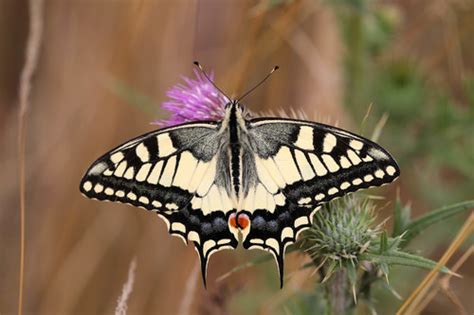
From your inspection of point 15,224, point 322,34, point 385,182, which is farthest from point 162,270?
point 385,182

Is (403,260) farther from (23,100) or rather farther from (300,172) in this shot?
(23,100)

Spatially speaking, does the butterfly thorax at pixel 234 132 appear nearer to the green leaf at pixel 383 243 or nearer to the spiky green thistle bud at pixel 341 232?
the spiky green thistle bud at pixel 341 232

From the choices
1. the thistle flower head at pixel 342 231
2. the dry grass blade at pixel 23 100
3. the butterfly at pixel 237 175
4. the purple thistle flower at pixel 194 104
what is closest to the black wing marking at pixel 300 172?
the butterfly at pixel 237 175

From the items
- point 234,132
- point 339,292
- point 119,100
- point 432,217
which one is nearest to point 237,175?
point 234,132

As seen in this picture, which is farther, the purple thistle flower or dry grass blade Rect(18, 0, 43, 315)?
the purple thistle flower

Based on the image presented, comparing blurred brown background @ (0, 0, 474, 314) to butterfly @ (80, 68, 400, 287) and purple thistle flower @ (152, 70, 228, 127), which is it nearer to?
purple thistle flower @ (152, 70, 228, 127)

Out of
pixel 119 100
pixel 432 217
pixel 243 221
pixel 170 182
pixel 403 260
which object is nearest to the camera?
pixel 403 260

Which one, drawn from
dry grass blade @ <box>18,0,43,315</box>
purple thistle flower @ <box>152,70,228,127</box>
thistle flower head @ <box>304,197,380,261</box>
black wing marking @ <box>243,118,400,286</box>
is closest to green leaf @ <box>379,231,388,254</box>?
thistle flower head @ <box>304,197,380,261</box>
